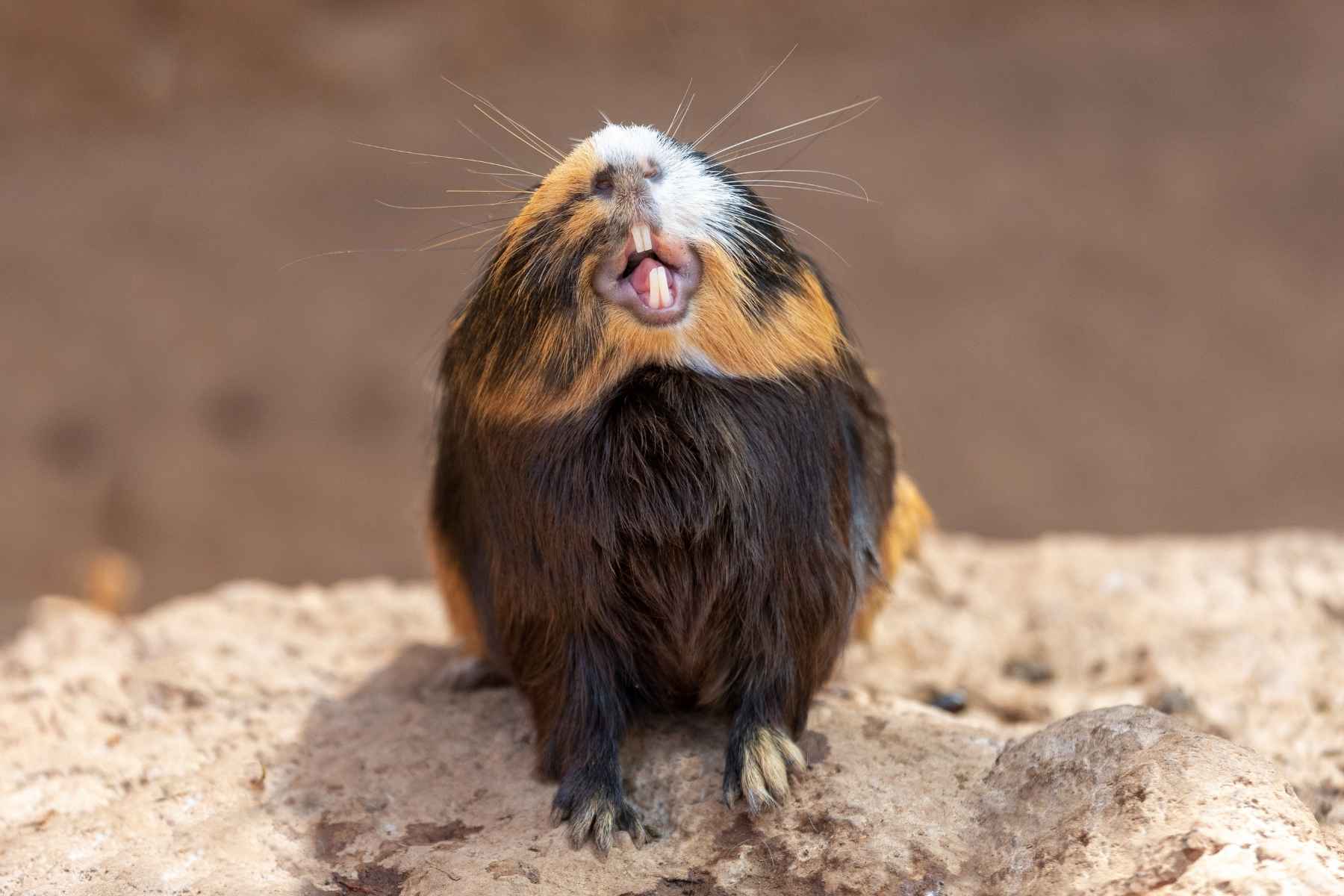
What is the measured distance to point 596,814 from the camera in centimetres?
324

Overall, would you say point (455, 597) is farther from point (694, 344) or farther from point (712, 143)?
point (712, 143)

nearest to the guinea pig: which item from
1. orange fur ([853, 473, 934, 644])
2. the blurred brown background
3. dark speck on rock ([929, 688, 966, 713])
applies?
orange fur ([853, 473, 934, 644])

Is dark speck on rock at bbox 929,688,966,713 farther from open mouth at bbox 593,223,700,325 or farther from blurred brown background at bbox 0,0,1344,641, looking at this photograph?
blurred brown background at bbox 0,0,1344,641

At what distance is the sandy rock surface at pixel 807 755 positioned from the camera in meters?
2.99

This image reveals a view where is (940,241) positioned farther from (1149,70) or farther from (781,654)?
(781,654)

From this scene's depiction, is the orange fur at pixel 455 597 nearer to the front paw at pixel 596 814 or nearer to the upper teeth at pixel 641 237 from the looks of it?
the front paw at pixel 596 814

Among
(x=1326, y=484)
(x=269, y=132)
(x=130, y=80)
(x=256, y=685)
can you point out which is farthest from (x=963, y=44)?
(x=256, y=685)

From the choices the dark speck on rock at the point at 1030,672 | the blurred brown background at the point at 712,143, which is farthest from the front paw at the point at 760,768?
the blurred brown background at the point at 712,143

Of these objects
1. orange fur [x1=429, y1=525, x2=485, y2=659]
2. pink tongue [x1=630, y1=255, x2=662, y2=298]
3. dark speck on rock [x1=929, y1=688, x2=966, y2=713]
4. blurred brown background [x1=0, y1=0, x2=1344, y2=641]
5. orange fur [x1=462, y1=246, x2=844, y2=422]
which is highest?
blurred brown background [x1=0, y1=0, x2=1344, y2=641]

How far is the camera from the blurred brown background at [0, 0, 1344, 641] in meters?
8.37

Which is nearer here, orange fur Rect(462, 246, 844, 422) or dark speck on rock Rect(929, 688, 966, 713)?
orange fur Rect(462, 246, 844, 422)

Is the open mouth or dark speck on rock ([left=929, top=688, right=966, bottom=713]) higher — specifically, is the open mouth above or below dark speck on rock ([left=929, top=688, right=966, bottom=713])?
above

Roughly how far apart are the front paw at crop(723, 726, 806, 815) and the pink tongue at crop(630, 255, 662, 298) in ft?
3.98

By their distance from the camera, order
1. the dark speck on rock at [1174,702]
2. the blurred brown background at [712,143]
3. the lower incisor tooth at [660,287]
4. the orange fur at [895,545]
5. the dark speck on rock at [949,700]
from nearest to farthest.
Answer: the lower incisor tooth at [660,287] → the orange fur at [895,545] → the dark speck on rock at [1174,702] → the dark speck on rock at [949,700] → the blurred brown background at [712,143]
